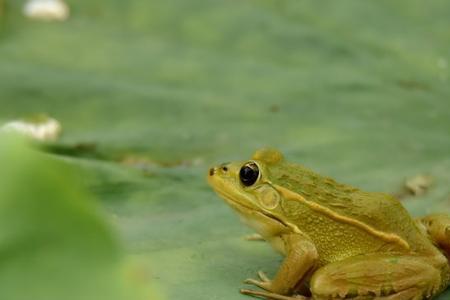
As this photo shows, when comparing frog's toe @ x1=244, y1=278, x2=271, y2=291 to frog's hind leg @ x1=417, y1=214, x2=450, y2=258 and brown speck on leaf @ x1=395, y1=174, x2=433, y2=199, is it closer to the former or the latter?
frog's hind leg @ x1=417, y1=214, x2=450, y2=258

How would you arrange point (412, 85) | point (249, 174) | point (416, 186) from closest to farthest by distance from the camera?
point (249, 174) < point (416, 186) < point (412, 85)

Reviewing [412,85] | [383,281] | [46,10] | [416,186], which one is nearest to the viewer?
[383,281]

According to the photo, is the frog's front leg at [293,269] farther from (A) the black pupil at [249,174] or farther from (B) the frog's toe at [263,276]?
(A) the black pupil at [249,174]

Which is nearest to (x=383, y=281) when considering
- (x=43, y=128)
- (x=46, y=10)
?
(x=43, y=128)

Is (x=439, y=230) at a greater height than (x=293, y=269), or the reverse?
(x=439, y=230)

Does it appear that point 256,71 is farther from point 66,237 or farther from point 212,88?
point 66,237

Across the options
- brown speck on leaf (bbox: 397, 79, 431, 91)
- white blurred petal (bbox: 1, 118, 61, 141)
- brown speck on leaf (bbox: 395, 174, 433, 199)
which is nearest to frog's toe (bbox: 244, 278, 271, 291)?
brown speck on leaf (bbox: 395, 174, 433, 199)

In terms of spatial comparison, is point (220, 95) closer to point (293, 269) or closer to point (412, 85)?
point (412, 85)
